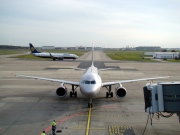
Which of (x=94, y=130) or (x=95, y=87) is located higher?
(x=95, y=87)

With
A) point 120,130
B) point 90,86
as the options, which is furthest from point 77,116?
point 120,130

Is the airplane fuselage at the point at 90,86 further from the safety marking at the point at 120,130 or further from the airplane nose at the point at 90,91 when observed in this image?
the safety marking at the point at 120,130

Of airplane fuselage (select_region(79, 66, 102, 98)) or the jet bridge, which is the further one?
airplane fuselage (select_region(79, 66, 102, 98))

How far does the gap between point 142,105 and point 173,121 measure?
446 cm

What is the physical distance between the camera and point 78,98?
21.5 metres

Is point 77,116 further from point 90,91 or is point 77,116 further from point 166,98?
point 166,98

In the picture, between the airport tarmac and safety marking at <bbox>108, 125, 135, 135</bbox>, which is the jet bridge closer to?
safety marking at <bbox>108, 125, 135, 135</bbox>

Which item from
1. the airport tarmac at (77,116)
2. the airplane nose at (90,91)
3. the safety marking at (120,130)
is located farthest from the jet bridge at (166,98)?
the airplane nose at (90,91)

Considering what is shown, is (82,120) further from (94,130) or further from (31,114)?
(31,114)

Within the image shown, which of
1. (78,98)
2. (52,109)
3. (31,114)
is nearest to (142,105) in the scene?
(78,98)

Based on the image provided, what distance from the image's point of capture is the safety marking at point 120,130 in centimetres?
1280

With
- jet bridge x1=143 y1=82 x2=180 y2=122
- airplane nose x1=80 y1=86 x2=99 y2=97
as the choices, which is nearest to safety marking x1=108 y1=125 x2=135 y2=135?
jet bridge x1=143 y1=82 x2=180 y2=122

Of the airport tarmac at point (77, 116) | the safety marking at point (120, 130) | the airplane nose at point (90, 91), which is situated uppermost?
the airplane nose at point (90, 91)

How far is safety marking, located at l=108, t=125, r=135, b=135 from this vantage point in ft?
42.0
